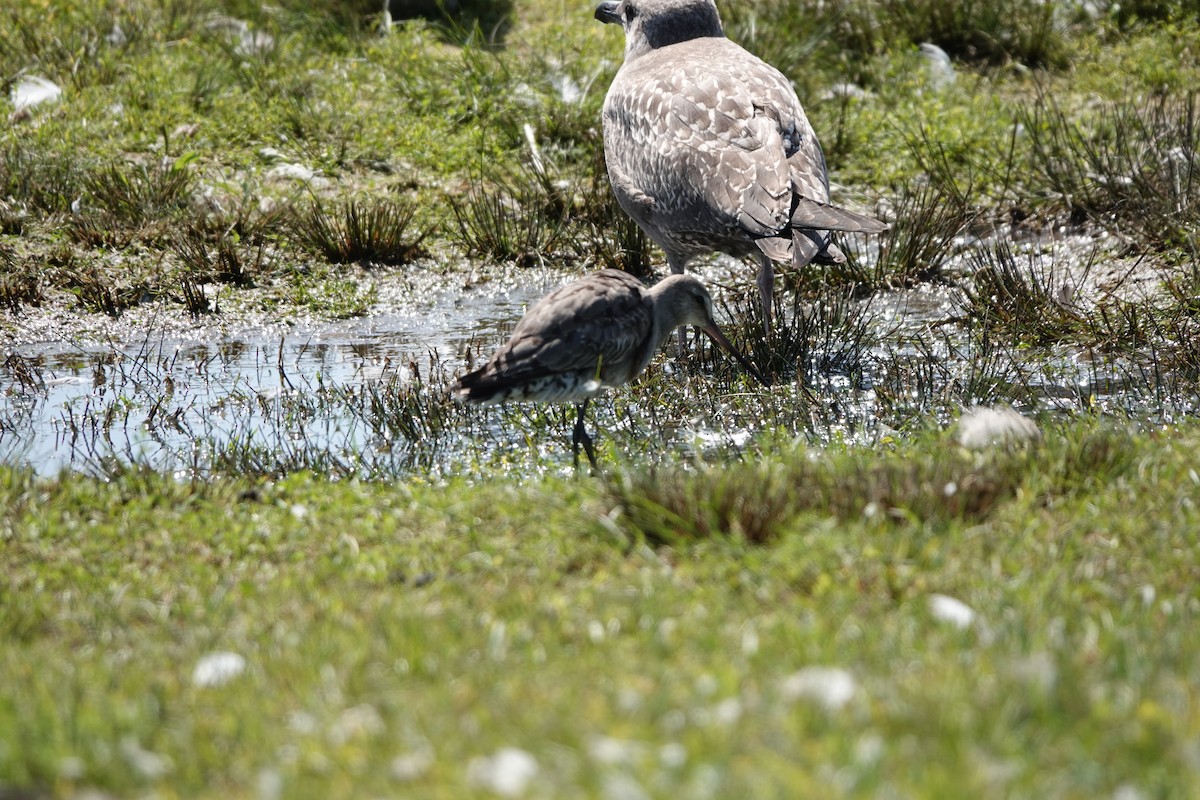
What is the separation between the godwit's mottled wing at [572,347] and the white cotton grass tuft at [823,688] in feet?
9.73

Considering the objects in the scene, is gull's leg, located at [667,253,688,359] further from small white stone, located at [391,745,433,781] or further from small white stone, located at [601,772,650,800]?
small white stone, located at [601,772,650,800]

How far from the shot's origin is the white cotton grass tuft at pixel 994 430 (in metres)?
5.58

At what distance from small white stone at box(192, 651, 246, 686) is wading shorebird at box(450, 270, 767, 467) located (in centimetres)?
238

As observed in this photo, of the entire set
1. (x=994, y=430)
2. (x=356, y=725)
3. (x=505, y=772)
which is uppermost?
(x=505, y=772)

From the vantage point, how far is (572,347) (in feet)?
20.6

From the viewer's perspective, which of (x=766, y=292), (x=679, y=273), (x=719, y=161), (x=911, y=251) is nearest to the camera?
(x=719, y=161)

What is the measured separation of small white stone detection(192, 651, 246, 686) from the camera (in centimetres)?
371

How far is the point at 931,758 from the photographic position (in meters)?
3.04

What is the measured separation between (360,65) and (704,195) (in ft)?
18.6

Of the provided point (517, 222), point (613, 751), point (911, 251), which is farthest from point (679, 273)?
point (613, 751)

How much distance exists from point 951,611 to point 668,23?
5809 millimetres

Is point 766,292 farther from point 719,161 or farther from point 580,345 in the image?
point 580,345

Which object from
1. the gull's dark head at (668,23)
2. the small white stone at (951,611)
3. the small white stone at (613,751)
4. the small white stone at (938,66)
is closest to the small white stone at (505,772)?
the small white stone at (613,751)

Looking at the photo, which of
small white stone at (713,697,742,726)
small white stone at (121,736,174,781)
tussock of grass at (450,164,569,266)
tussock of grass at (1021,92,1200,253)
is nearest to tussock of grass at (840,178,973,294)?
tussock of grass at (1021,92,1200,253)
